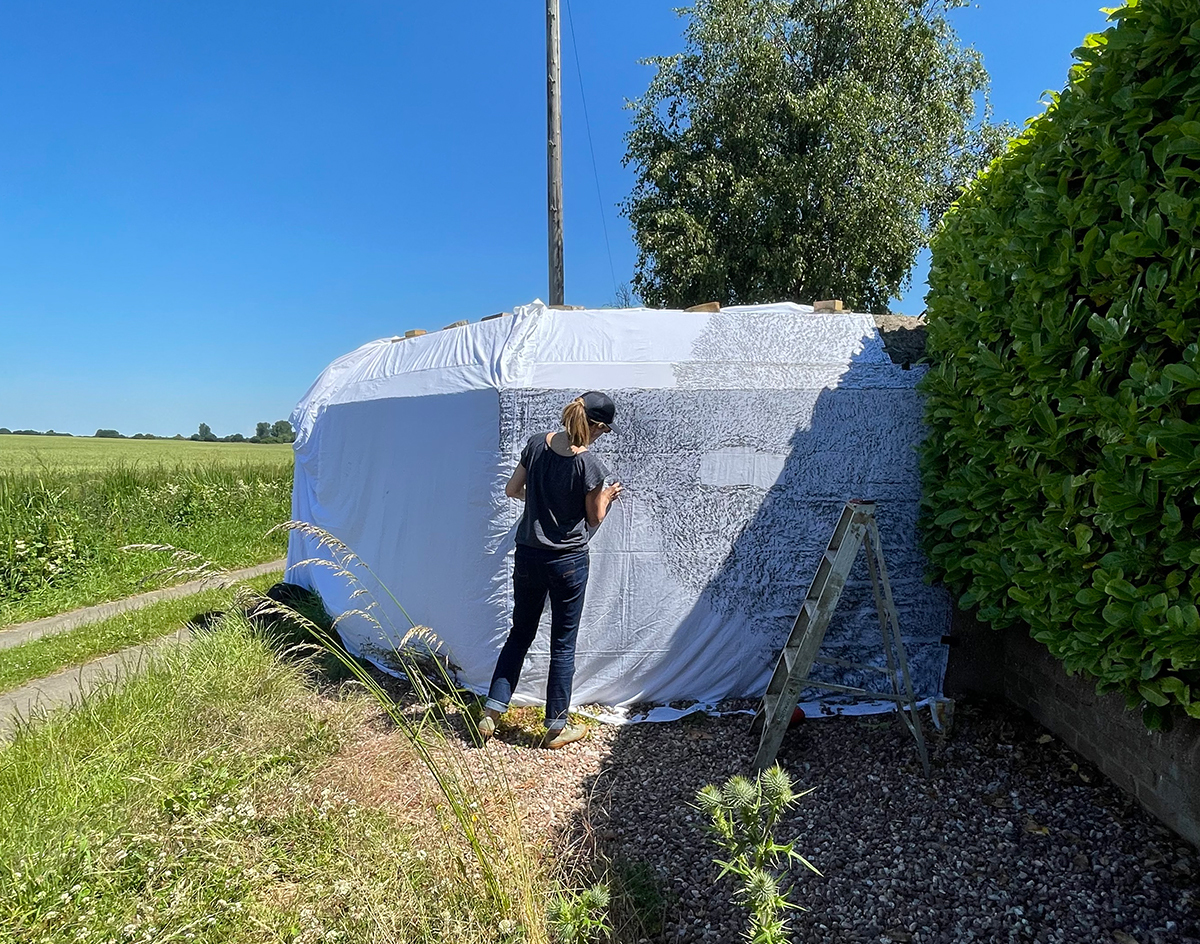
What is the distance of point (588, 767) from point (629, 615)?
101 cm

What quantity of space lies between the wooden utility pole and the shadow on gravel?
17.3 feet

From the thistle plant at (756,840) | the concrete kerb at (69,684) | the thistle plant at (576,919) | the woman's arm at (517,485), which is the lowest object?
the concrete kerb at (69,684)

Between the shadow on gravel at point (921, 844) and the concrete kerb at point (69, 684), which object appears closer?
the shadow on gravel at point (921, 844)

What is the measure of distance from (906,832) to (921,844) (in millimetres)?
88

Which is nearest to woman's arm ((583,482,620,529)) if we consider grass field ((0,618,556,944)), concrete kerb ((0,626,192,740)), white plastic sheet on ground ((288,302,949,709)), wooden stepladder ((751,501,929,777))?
white plastic sheet on ground ((288,302,949,709))

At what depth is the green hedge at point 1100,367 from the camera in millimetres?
2322

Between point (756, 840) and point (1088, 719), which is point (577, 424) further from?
point (1088, 719)

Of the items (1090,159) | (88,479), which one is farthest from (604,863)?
(88,479)

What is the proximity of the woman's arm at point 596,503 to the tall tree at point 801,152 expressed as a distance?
8039mm

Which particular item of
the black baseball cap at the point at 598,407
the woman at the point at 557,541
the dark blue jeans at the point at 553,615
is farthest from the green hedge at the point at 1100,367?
the dark blue jeans at the point at 553,615

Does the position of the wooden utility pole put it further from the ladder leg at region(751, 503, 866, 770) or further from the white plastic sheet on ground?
the ladder leg at region(751, 503, 866, 770)

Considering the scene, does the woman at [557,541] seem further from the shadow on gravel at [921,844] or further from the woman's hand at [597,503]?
the shadow on gravel at [921,844]

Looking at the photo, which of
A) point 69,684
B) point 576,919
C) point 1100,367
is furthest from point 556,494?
point 69,684

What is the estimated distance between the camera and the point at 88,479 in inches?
441
